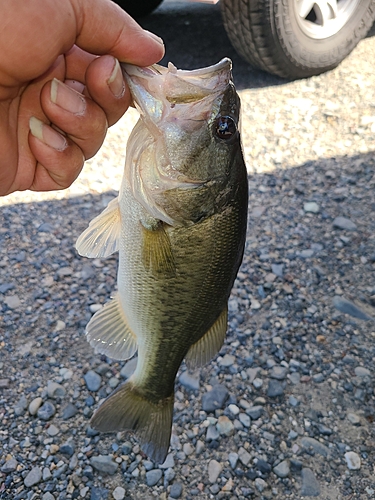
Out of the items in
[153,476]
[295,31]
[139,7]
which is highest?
[295,31]

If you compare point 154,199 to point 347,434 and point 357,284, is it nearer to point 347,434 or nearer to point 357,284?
point 347,434

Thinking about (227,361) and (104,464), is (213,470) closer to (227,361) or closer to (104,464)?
(104,464)

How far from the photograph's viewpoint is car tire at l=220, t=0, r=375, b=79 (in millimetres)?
4277

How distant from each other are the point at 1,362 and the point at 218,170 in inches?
67.0

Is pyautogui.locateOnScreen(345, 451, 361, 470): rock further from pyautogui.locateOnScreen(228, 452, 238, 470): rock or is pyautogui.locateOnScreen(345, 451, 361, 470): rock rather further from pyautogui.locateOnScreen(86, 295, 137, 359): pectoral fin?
pyautogui.locateOnScreen(86, 295, 137, 359): pectoral fin

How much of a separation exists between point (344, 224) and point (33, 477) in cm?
244

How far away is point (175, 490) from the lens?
7.36ft

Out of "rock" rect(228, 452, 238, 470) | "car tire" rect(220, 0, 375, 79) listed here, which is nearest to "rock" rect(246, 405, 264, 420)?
"rock" rect(228, 452, 238, 470)

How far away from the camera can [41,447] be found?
233 centimetres

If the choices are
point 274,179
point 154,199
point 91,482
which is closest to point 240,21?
point 274,179

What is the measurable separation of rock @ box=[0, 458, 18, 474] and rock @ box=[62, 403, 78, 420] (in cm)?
29

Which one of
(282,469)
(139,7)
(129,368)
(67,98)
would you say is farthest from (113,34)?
(139,7)

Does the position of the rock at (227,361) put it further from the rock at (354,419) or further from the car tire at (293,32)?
the car tire at (293,32)

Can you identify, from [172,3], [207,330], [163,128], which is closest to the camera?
[163,128]
